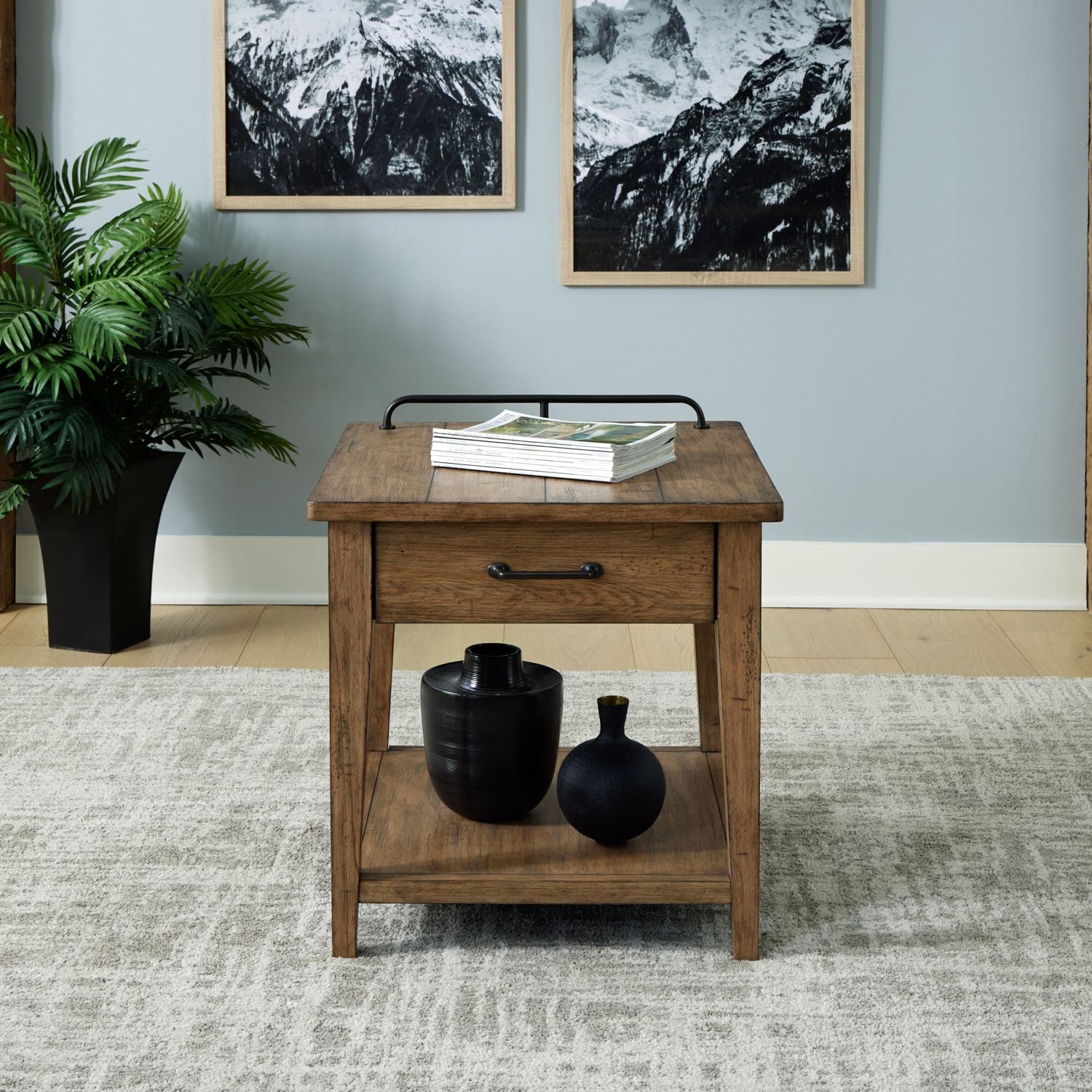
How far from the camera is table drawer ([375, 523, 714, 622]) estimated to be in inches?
61.9

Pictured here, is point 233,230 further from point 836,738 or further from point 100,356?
point 836,738

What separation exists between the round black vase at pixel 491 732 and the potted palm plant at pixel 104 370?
4.13 feet

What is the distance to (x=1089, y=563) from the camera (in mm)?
3334

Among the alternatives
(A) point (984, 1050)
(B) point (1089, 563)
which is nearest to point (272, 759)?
(A) point (984, 1050)

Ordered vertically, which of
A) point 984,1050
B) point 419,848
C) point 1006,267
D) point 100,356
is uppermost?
point 1006,267

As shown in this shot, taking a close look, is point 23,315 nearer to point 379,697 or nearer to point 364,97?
point 364,97

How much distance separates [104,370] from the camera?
2801mm

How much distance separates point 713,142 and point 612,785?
2.00 meters

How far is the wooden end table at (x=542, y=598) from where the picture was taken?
1555 millimetres

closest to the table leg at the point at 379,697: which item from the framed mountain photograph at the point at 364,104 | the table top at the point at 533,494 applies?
the table top at the point at 533,494

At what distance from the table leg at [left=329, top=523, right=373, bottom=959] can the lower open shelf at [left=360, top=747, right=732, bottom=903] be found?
0.04 m

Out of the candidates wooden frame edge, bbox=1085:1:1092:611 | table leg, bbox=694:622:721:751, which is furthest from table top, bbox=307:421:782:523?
wooden frame edge, bbox=1085:1:1092:611

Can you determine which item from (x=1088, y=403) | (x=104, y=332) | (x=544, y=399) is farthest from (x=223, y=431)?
(x=1088, y=403)

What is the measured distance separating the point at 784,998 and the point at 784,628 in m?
1.68
